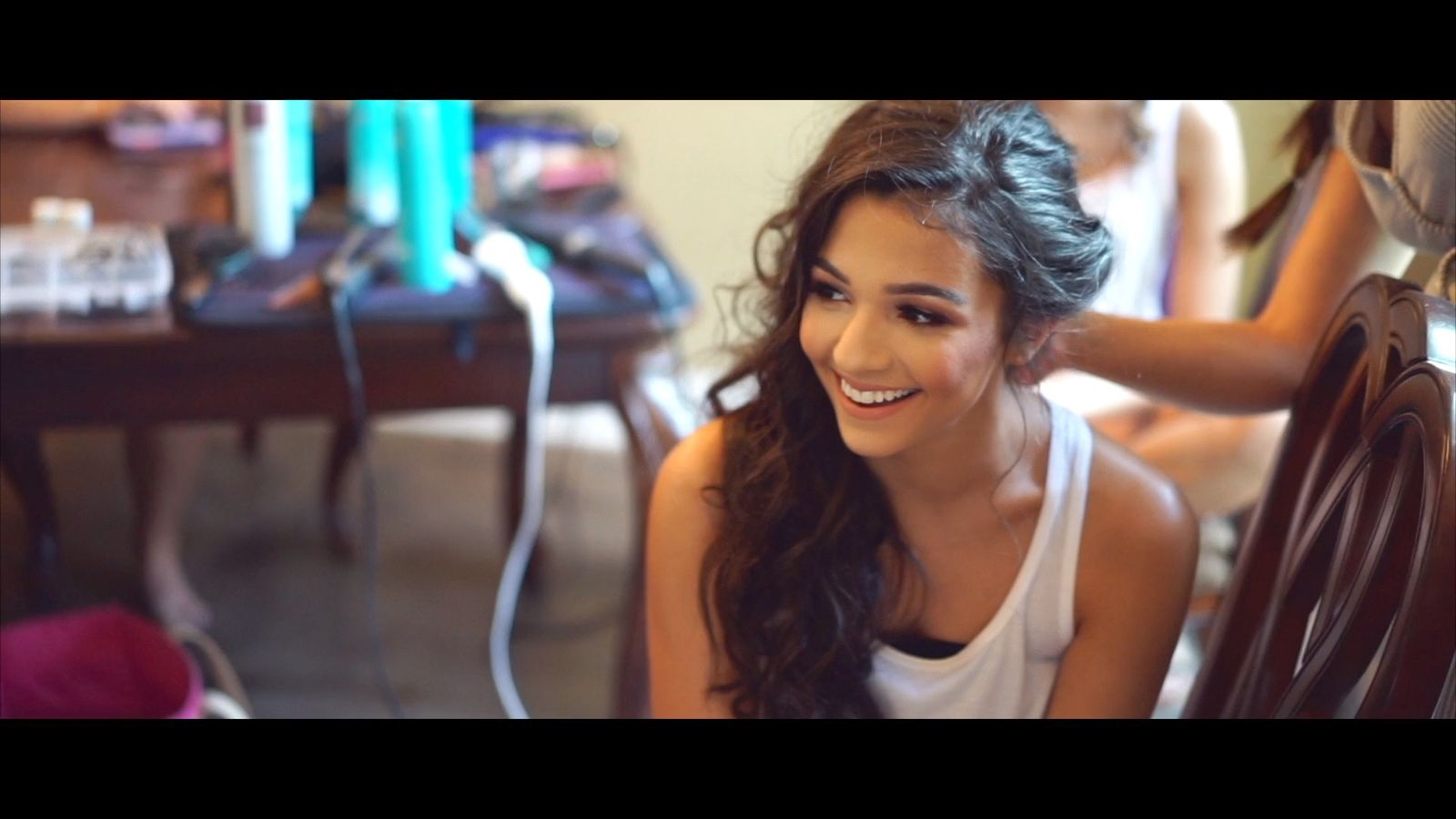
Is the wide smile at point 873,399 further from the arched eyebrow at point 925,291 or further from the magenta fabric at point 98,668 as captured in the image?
the magenta fabric at point 98,668

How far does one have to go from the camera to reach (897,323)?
665mm

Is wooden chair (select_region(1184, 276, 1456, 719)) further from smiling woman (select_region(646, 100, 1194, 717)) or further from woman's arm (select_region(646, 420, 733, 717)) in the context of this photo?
woman's arm (select_region(646, 420, 733, 717))

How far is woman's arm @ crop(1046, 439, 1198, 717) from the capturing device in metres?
0.75

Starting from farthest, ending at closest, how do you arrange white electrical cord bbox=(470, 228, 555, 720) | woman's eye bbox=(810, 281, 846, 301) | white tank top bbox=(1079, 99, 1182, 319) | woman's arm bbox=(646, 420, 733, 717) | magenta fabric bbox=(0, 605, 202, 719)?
1. white electrical cord bbox=(470, 228, 555, 720)
2. magenta fabric bbox=(0, 605, 202, 719)
3. white tank top bbox=(1079, 99, 1182, 319)
4. woman's arm bbox=(646, 420, 733, 717)
5. woman's eye bbox=(810, 281, 846, 301)

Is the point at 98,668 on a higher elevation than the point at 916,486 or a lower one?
lower

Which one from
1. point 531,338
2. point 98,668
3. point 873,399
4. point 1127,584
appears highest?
point 873,399

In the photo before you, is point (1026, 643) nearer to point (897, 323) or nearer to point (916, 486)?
point (916, 486)

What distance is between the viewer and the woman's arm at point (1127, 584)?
75 centimetres

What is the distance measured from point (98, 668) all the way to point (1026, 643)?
78 cm

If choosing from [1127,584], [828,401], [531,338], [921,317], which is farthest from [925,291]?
[531,338]

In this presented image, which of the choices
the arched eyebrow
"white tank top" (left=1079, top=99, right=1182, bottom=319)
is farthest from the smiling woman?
"white tank top" (left=1079, top=99, right=1182, bottom=319)

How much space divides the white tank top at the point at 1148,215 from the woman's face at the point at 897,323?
0.23 m

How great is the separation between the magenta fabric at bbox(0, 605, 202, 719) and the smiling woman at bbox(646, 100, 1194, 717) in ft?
1.60

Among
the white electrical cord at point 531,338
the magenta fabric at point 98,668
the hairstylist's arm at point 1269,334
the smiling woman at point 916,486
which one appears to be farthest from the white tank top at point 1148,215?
the magenta fabric at point 98,668
